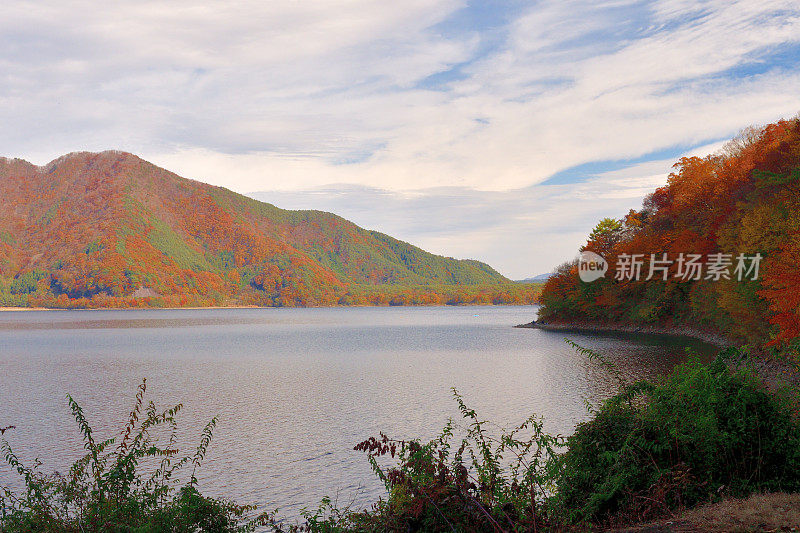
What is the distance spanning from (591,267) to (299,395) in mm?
63796

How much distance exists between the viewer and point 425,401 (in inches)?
1097

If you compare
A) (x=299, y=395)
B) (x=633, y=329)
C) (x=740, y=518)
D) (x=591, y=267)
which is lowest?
(x=299, y=395)

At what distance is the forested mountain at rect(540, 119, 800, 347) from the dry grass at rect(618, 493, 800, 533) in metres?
7.14

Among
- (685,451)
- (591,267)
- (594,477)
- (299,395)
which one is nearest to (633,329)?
(591,267)

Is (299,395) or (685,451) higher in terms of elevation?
(685,451)

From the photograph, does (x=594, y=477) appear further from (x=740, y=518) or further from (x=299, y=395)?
(x=299, y=395)

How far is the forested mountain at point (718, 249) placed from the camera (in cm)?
3394

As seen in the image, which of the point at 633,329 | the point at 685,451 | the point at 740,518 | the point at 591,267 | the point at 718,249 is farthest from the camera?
the point at 591,267

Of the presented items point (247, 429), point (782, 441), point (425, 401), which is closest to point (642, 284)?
point (425, 401)

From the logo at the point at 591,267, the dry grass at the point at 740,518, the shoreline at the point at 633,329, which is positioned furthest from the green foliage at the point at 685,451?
the logo at the point at 591,267

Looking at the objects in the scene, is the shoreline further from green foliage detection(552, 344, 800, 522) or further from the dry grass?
the dry grass

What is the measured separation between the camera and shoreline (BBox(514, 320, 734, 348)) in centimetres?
5566

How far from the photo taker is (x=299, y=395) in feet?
101

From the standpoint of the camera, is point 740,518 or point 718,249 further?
point 718,249
